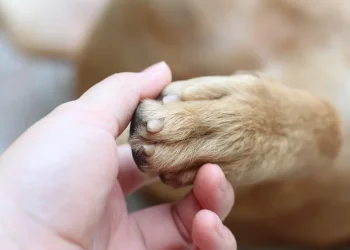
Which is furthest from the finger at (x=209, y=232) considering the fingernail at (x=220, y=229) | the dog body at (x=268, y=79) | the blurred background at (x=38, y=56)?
the blurred background at (x=38, y=56)

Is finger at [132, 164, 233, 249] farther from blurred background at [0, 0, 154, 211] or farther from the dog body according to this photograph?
blurred background at [0, 0, 154, 211]

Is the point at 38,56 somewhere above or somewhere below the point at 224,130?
below

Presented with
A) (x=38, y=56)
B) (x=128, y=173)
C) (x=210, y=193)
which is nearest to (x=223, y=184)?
(x=210, y=193)

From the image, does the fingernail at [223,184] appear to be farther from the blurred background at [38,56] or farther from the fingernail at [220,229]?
the blurred background at [38,56]

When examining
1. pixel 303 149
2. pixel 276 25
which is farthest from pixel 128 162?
pixel 276 25

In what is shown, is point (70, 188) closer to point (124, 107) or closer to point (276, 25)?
point (124, 107)

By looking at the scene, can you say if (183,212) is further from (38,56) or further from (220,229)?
(38,56)

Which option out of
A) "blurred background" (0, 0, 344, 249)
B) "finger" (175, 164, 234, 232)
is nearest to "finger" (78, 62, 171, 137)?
"finger" (175, 164, 234, 232)
